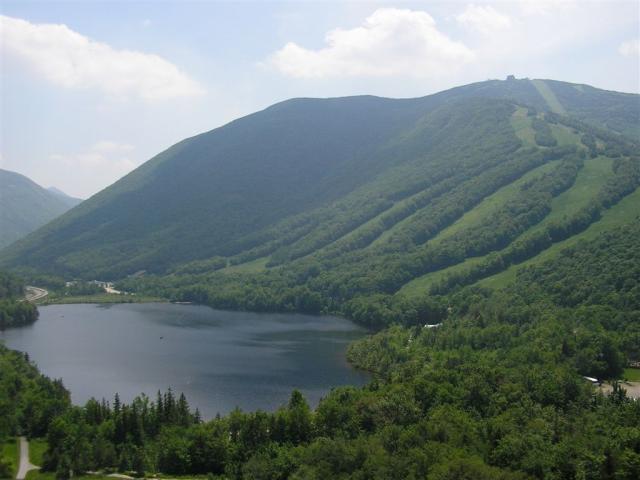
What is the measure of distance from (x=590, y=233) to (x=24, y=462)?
463 ft

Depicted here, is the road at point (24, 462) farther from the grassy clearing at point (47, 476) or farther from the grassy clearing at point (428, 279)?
the grassy clearing at point (428, 279)

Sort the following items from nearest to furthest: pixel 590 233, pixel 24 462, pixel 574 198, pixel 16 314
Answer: pixel 24 462 → pixel 590 233 → pixel 16 314 → pixel 574 198

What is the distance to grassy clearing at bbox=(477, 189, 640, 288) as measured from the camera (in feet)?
504

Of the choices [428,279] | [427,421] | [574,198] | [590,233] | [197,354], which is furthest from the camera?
[574,198]

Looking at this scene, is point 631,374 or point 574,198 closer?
point 631,374

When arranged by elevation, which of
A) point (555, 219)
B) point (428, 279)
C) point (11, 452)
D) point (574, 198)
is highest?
point (574, 198)

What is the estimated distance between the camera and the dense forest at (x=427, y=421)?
51.8m

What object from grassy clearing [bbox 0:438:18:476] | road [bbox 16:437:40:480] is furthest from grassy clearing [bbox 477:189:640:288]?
grassy clearing [bbox 0:438:18:476]

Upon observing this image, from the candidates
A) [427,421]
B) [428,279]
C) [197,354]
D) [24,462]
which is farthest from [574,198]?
[24,462]

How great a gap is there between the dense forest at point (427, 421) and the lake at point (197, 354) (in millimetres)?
10421

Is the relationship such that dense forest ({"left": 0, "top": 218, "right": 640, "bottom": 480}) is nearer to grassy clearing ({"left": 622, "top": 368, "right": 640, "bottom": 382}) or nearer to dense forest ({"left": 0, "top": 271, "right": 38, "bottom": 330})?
grassy clearing ({"left": 622, "top": 368, "right": 640, "bottom": 382})

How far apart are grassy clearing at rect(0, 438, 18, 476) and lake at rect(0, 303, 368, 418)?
71.1 feet

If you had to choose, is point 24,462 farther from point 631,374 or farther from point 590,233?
point 590,233

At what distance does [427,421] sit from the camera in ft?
201
